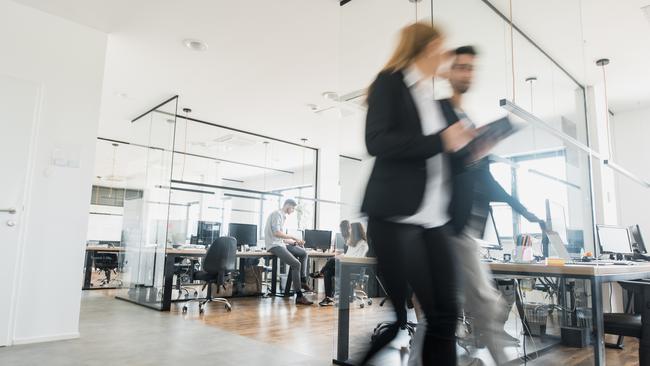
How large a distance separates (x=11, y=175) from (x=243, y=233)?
3.86 meters

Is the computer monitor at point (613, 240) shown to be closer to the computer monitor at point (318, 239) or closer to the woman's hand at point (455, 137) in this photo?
the woman's hand at point (455, 137)

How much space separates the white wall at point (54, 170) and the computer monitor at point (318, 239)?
13.5ft

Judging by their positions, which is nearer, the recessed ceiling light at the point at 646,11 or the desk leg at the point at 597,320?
the desk leg at the point at 597,320

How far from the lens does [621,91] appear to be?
5.38m

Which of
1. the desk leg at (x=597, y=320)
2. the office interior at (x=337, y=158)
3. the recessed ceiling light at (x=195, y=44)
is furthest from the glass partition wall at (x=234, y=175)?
the desk leg at (x=597, y=320)

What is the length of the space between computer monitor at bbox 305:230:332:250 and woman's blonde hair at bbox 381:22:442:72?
20.9ft

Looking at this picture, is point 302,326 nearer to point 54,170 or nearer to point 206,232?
point 54,170

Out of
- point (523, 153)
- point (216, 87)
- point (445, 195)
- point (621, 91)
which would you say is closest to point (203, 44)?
point (216, 87)

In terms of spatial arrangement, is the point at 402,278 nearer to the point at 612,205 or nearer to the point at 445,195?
the point at 445,195

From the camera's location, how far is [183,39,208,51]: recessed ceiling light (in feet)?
14.1

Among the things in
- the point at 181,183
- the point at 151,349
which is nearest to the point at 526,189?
the point at 151,349

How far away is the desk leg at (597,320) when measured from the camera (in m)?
1.91

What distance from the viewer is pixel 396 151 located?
103 cm

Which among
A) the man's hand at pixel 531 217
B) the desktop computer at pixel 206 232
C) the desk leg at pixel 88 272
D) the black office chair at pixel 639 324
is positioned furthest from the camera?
the desk leg at pixel 88 272
